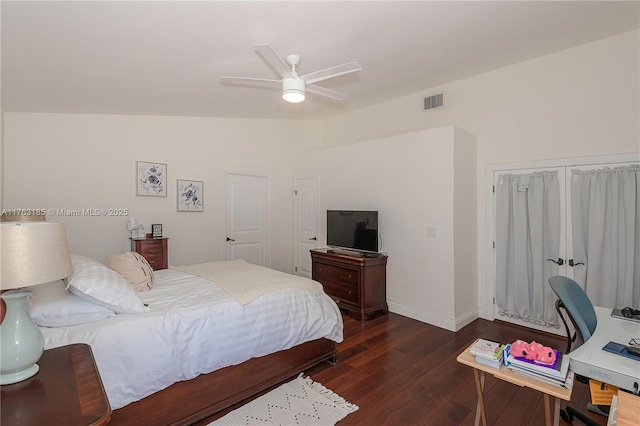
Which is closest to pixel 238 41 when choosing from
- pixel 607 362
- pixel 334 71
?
pixel 334 71

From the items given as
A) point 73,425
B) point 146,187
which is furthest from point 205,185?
point 73,425

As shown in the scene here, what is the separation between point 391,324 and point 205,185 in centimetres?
343

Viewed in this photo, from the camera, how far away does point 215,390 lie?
213cm

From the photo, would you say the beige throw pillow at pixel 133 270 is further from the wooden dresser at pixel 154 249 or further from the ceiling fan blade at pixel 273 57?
the ceiling fan blade at pixel 273 57

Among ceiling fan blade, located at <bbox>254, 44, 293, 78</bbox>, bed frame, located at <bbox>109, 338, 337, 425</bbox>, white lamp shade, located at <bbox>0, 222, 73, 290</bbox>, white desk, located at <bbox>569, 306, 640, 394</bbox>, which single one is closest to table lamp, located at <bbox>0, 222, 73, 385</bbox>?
white lamp shade, located at <bbox>0, 222, 73, 290</bbox>

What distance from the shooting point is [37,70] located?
107 inches

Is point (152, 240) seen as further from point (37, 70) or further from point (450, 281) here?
point (450, 281)

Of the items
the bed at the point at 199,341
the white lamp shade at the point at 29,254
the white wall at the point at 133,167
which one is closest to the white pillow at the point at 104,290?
the bed at the point at 199,341

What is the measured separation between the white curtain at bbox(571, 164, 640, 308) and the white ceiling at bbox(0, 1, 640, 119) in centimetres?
146

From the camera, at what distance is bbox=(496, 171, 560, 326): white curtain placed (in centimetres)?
351

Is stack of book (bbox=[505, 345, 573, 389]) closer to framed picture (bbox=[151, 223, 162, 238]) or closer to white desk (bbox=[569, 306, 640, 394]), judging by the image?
white desk (bbox=[569, 306, 640, 394])

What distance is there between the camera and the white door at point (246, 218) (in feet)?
17.1

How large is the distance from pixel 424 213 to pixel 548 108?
1781mm

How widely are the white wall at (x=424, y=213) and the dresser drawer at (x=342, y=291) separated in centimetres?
59
